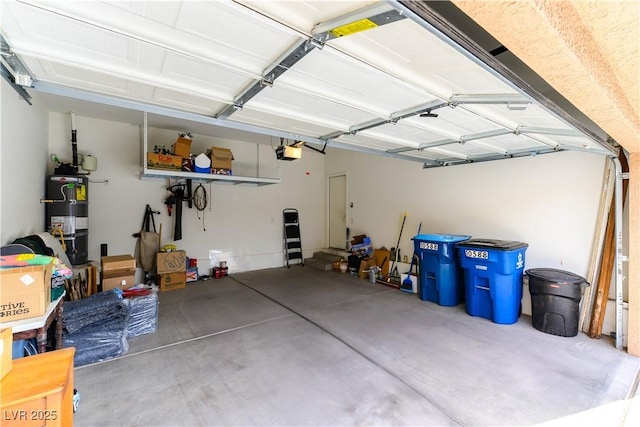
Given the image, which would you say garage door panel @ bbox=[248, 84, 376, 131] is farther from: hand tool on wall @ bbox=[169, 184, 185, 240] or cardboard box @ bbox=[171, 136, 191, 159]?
hand tool on wall @ bbox=[169, 184, 185, 240]

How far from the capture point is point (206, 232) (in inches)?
236

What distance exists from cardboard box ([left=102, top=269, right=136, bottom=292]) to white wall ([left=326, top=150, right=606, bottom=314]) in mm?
4656

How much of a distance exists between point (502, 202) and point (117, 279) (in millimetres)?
5764

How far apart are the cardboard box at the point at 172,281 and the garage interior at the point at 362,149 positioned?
28 cm

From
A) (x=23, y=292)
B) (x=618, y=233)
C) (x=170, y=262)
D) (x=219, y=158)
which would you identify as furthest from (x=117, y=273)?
(x=618, y=233)

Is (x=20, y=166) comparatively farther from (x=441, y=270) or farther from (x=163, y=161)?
(x=441, y=270)

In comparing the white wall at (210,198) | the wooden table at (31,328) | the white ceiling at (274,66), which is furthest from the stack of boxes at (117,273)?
the white ceiling at (274,66)

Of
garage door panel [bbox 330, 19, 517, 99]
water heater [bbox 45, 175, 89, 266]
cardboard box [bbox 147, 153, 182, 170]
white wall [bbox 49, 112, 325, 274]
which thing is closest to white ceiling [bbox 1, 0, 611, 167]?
garage door panel [bbox 330, 19, 517, 99]

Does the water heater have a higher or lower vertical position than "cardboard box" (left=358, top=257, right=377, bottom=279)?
higher

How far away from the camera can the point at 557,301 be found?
314 cm

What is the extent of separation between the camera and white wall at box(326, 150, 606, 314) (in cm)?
350

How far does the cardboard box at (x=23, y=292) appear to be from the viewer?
158 cm

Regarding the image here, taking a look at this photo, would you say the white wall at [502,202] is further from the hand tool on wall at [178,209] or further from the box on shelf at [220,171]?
the hand tool on wall at [178,209]

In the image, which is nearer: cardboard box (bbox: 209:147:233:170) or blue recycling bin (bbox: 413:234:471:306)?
blue recycling bin (bbox: 413:234:471:306)
